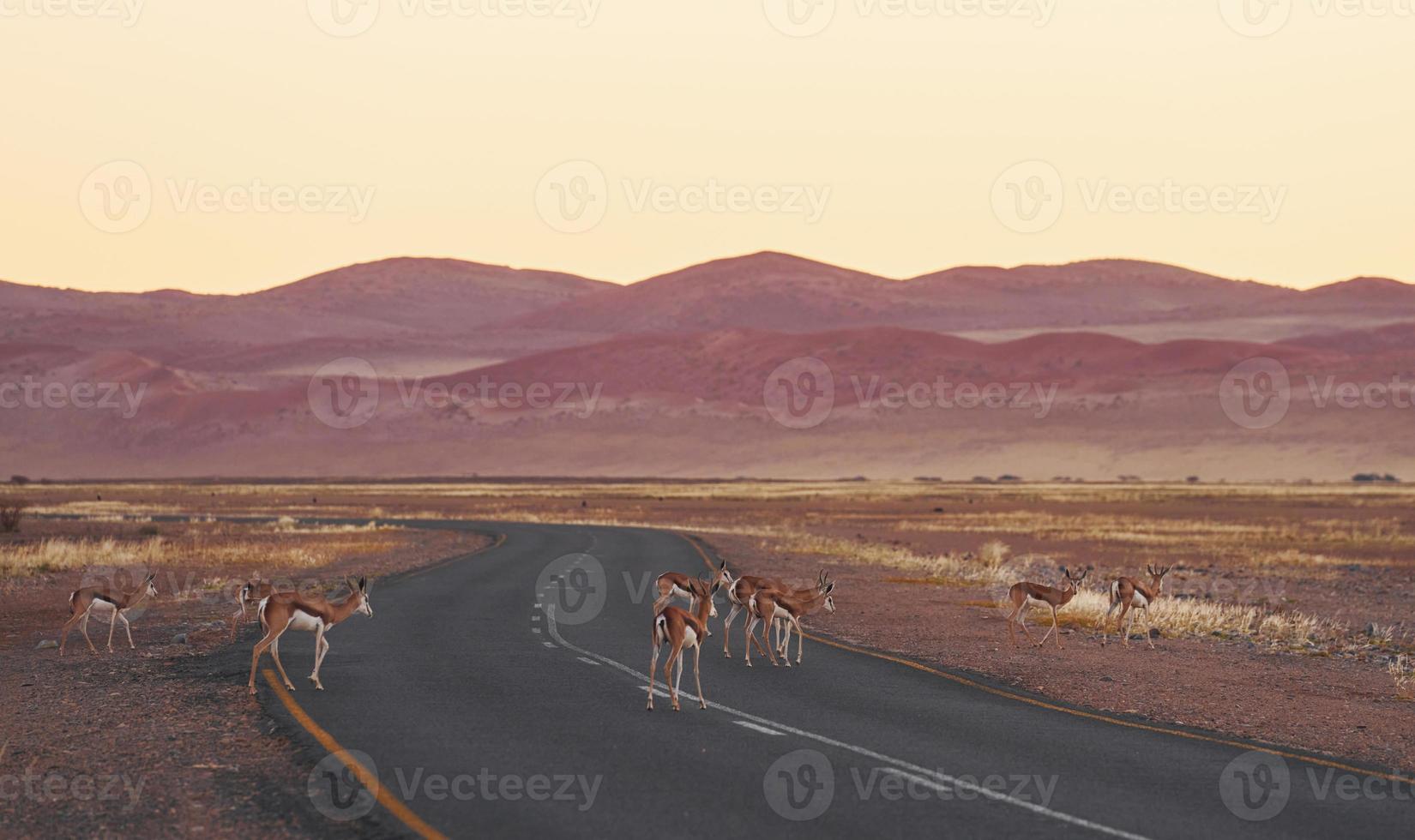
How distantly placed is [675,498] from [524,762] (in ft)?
344

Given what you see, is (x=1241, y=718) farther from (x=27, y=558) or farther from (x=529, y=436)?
(x=529, y=436)

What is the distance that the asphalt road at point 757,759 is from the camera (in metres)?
A: 10.6

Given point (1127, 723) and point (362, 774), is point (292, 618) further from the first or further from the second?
point (1127, 723)

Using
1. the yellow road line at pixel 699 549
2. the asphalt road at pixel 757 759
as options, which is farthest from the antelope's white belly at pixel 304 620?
the yellow road line at pixel 699 549

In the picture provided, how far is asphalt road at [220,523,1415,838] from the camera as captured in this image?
10617 millimetres

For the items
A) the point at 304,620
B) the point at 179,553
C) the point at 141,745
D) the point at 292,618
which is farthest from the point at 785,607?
the point at 179,553

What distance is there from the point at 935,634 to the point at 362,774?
13965 millimetres

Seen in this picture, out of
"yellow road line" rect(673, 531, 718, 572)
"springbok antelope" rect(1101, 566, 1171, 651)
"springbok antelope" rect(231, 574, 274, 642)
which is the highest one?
"springbok antelope" rect(1101, 566, 1171, 651)

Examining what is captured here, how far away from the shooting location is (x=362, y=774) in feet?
39.2

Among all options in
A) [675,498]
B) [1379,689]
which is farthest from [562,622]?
[675,498]

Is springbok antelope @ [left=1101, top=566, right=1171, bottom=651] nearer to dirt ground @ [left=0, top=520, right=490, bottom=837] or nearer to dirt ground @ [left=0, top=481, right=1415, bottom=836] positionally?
dirt ground @ [left=0, top=481, right=1415, bottom=836]

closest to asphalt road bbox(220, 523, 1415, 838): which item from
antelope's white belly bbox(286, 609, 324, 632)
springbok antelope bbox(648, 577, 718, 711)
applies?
springbok antelope bbox(648, 577, 718, 711)

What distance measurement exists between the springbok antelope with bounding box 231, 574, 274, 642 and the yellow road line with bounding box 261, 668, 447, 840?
185 inches

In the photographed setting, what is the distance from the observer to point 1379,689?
63.0ft
